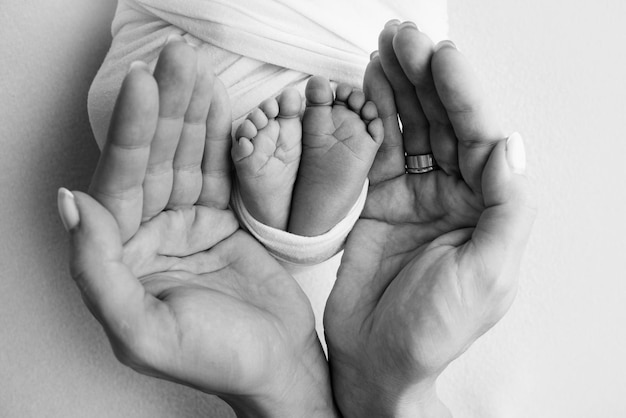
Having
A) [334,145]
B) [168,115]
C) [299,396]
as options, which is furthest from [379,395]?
[168,115]

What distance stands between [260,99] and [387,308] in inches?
12.2

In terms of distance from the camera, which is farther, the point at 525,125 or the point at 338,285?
the point at 525,125

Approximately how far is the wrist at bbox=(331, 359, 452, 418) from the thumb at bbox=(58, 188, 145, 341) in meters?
0.31

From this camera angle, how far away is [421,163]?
2.75ft

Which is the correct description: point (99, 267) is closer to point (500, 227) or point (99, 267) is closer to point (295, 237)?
point (295, 237)

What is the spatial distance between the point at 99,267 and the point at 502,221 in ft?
1.38

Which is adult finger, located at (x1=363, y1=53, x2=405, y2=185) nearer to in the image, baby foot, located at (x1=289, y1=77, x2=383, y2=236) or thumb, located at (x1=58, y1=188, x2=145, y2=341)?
baby foot, located at (x1=289, y1=77, x2=383, y2=236)

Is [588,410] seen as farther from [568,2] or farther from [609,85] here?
[568,2]

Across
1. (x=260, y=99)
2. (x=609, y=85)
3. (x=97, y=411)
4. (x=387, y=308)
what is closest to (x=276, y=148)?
(x=260, y=99)

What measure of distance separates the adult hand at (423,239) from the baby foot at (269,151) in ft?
0.38

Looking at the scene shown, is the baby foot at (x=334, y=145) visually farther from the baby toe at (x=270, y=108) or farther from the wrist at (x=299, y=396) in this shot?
the wrist at (x=299, y=396)

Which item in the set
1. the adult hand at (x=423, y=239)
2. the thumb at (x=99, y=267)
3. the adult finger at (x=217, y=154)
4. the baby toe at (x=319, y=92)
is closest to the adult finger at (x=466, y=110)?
the adult hand at (x=423, y=239)

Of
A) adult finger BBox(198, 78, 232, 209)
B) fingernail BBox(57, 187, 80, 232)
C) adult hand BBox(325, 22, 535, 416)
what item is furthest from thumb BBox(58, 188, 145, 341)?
adult hand BBox(325, 22, 535, 416)

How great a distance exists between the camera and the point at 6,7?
110 cm
